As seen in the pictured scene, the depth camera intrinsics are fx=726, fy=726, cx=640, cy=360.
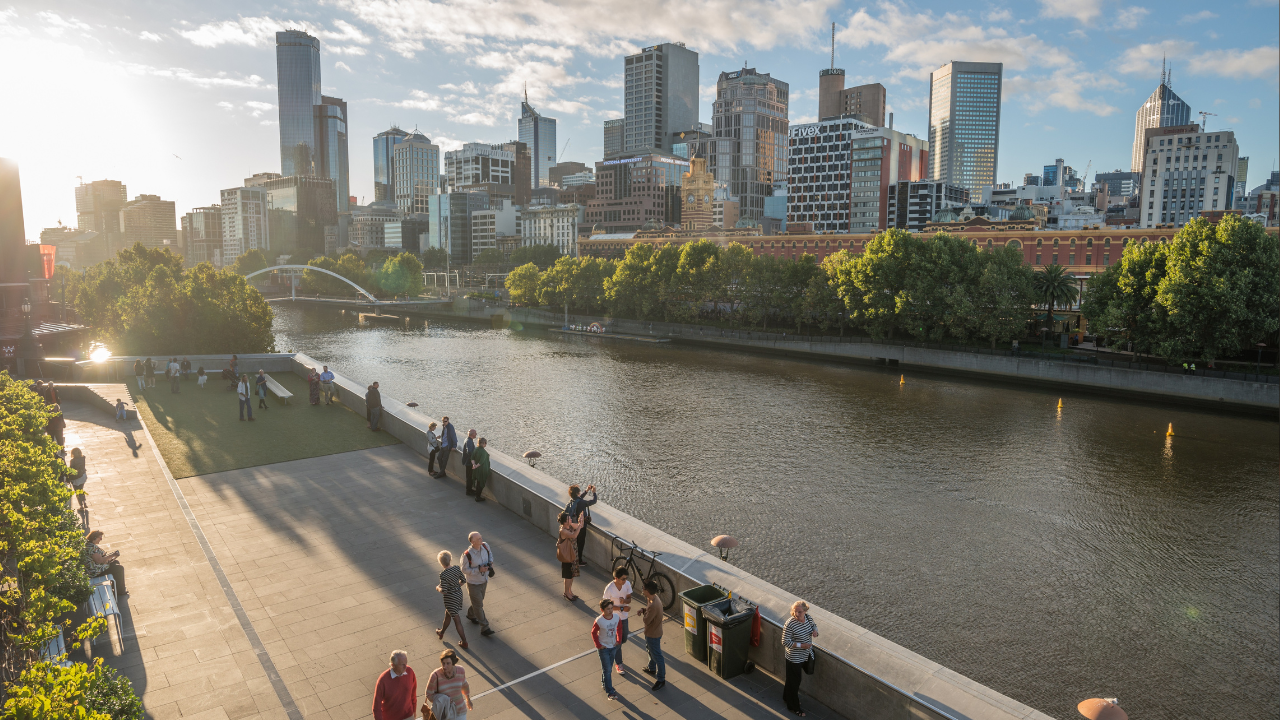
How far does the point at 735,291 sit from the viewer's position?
84.6 metres

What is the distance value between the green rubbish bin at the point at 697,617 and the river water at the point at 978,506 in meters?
7.59

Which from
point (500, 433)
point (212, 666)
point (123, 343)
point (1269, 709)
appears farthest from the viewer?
point (123, 343)

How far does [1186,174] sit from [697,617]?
220m

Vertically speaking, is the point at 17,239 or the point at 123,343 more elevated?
the point at 17,239

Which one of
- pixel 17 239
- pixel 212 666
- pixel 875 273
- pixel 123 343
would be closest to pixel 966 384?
pixel 875 273

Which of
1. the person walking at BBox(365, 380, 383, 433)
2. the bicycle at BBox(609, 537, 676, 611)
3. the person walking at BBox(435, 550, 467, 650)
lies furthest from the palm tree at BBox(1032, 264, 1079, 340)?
the person walking at BBox(435, 550, 467, 650)

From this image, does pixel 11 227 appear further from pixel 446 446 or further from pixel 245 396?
pixel 446 446

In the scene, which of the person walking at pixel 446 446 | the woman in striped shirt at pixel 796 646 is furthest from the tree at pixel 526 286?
the woman in striped shirt at pixel 796 646

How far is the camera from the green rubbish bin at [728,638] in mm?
10430

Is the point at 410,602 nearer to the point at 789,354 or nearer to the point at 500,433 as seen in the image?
the point at 500,433

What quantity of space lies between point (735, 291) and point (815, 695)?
7601cm

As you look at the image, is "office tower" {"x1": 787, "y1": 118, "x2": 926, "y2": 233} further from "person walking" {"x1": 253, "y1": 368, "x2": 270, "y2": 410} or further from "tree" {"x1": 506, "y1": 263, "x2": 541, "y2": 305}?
"person walking" {"x1": 253, "y1": 368, "x2": 270, "y2": 410}

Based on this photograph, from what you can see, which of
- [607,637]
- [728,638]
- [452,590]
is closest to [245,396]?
[452,590]

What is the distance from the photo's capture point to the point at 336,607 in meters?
12.7
